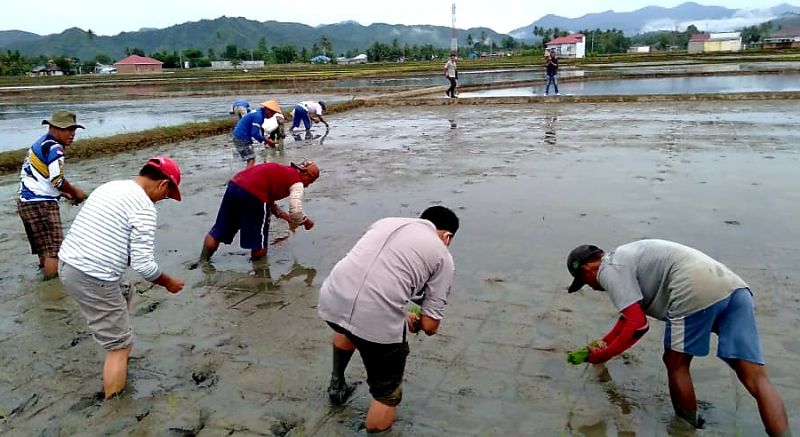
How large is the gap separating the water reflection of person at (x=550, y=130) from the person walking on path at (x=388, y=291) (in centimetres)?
1020

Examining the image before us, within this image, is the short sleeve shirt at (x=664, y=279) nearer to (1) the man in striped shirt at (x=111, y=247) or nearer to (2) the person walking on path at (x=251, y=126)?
(1) the man in striped shirt at (x=111, y=247)

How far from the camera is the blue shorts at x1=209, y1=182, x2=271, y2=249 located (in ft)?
20.2

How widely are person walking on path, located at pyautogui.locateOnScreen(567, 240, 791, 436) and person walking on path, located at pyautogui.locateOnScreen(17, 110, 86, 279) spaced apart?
182 inches

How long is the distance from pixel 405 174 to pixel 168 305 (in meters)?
5.61

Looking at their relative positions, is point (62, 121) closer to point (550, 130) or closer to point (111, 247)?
point (111, 247)

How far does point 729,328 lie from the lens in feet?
10.8

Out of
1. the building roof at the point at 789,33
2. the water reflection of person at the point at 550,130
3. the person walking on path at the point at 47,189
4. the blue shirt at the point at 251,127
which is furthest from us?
the building roof at the point at 789,33

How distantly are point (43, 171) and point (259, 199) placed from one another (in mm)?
1968

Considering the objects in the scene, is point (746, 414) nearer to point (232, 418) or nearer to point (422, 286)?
point (422, 286)

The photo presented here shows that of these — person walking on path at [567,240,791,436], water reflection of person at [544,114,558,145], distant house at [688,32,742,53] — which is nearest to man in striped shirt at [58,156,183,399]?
person walking on path at [567,240,791,436]

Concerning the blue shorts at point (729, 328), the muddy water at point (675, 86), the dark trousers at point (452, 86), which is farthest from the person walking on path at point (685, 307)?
the muddy water at point (675, 86)

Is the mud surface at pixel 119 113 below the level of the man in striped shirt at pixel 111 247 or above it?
below

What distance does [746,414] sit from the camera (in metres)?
3.61

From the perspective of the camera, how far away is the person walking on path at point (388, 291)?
3.21 m
